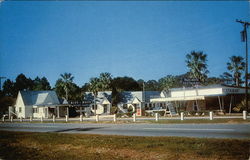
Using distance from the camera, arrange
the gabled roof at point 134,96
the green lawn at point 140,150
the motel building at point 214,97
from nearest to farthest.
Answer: the green lawn at point 140,150, the motel building at point 214,97, the gabled roof at point 134,96

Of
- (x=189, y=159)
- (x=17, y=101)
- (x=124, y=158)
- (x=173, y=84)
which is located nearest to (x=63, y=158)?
(x=124, y=158)

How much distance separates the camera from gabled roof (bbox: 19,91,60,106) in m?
55.4

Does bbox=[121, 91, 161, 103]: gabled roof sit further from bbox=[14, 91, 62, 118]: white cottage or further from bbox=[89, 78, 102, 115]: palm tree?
bbox=[14, 91, 62, 118]: white cottage

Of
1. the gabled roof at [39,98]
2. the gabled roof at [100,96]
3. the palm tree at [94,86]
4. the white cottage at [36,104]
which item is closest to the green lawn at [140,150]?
the white cottage at [36,104]

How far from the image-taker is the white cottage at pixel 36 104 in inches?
2140

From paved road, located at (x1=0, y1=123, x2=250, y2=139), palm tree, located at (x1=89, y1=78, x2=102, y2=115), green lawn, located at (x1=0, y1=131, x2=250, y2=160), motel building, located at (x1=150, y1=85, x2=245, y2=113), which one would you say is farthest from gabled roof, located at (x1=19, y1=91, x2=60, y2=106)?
green lawn, located at (x1=0, y1=131, x2=250, y2=160)

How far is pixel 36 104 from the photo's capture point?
55.8 meters

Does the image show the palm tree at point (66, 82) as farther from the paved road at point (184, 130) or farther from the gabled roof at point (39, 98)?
the paved road at point (184, 130)

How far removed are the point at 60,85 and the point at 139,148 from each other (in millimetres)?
49361

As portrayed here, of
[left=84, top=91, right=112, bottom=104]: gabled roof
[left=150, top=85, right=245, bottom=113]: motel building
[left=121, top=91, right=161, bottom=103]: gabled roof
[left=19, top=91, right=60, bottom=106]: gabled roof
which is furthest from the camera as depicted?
[left=121, top=91, right=161, bottom=103]: gabled roof

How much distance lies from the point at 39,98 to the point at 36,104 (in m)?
1.47

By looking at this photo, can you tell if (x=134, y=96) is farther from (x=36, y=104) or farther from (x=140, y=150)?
(x=140, y=150)

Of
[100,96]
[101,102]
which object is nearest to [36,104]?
[100,96]

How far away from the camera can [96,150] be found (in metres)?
10.6
